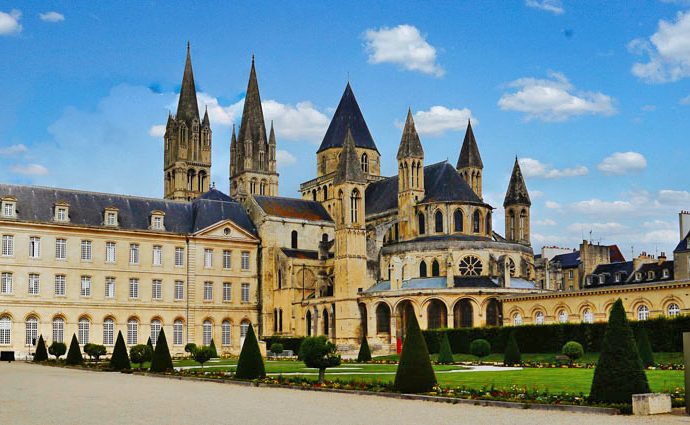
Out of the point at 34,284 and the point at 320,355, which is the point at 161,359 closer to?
the point at 320,355

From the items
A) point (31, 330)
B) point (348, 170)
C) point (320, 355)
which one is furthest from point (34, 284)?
point (320, 355)

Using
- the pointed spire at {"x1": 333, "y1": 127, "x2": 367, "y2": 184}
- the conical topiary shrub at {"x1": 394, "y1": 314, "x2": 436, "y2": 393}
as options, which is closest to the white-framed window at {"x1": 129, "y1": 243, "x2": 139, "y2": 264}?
the pointed spire at {"x1": 333, "y1": 127, "x2": 367, "y2": 184}

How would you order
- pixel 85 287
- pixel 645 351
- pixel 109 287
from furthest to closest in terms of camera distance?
1. pixel 109 287
2. pixel 85 287
3. pixel 645 351

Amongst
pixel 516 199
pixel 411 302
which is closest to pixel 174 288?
pixel 411 302

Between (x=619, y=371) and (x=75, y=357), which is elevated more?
(x=619, y=371)

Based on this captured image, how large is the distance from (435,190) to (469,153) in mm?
8170

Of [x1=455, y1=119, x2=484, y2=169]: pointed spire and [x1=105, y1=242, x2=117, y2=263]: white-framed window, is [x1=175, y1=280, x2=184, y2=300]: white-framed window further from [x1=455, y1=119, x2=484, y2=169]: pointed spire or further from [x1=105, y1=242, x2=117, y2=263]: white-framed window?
[x1=455, y1=119, x2=484, y2=169]: pointed spire

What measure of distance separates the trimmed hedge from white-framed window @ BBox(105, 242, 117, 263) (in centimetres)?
2141

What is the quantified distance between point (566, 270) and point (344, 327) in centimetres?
3302

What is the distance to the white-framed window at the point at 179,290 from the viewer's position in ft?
208

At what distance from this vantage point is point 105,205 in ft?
204

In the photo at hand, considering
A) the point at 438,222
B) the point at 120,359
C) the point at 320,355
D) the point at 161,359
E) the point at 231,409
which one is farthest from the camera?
the point at 438,222

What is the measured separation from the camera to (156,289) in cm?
6275

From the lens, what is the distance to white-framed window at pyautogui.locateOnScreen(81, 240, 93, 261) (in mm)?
60125
